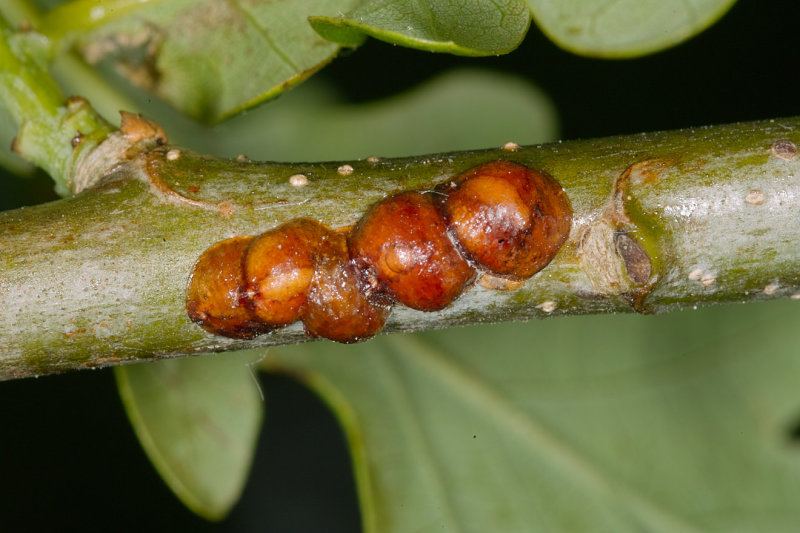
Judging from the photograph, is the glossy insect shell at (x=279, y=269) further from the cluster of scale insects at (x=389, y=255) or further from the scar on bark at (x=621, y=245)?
the scar on bark at (x=621, y=245)

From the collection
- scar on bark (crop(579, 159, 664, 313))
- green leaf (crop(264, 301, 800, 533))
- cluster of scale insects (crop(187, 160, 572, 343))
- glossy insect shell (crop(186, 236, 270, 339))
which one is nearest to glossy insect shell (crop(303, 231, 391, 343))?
cluster of scale insects (crop(187, 160, 572, 343))

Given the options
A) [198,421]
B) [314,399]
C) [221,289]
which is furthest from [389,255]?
[314,399]

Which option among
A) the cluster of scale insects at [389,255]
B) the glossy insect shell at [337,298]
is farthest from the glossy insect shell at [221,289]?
the glossy insect shell at [337,298]

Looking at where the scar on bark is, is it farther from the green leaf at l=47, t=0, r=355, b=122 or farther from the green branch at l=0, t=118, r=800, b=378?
the green leaf at l=47, t=0, r=355, b=122

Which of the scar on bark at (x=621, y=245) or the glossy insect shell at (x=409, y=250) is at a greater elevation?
the scar on bark at (x=621, y=245)

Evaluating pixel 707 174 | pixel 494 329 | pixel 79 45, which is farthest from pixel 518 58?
pixel 79 45

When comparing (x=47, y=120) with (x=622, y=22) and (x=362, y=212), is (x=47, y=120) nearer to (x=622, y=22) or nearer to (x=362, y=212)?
(x=362, y=212)
